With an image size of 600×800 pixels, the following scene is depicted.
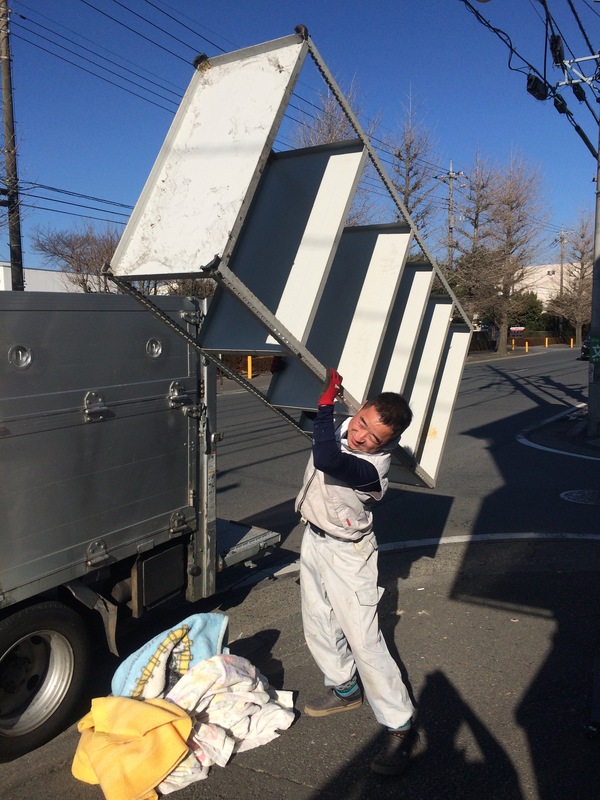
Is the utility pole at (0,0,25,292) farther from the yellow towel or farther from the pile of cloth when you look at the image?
the yellow towel

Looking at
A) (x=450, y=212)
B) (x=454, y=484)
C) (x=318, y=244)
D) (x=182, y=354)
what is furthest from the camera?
(x=450, y=212)

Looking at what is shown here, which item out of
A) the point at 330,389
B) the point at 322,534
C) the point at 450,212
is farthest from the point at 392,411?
the point at 450,212

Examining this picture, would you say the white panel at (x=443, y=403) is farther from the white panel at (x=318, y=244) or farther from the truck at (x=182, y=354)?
the white panel at (x=318, y=244)

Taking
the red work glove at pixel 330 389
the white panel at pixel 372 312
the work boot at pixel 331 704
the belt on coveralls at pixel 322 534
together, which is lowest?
the work boot at pixel 331 704

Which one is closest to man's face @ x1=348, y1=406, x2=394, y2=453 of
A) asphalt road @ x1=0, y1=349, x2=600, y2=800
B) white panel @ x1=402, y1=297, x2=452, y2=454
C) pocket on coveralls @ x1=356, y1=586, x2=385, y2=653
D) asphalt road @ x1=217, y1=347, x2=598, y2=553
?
pocket on coveralls @ x1=356, y1=586, x2=385, y2=653

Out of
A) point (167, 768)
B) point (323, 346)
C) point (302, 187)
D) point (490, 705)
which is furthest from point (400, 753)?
point (302, 187)

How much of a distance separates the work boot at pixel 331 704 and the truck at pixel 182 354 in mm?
1126

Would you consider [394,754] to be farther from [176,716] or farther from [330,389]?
[330,389]

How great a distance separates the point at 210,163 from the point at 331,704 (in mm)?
2786

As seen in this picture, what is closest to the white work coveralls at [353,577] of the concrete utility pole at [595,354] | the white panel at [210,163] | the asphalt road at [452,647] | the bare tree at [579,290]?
the asphalt road at [452,647]

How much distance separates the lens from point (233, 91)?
11.0ft

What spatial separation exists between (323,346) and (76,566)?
5.76 ft

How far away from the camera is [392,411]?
3.22 m

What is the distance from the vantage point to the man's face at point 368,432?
3.25 metres
